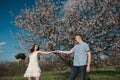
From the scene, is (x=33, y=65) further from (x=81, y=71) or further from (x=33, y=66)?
(x=81, y=71)

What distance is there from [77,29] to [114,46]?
8.91ft

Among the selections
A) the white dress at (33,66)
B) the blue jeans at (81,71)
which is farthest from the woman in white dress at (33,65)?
the blue jeans at (81,71)

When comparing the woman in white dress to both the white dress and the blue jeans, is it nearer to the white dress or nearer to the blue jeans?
the white dress

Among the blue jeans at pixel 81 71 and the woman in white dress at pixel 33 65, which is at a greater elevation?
the woman in white dress at pixel 33 65

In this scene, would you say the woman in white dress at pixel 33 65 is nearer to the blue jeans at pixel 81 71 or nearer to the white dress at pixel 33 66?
the white dress at pixel 33 66

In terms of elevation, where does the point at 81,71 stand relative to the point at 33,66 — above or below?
below

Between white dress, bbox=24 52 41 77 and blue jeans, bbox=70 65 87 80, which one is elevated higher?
white dress, bbox=24 52 41 77

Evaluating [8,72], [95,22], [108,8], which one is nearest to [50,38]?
[95,22]

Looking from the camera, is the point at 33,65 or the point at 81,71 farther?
the point at 33,65

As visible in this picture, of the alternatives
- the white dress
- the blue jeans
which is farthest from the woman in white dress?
the blue jeans

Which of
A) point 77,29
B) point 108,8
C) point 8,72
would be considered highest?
point 108,8

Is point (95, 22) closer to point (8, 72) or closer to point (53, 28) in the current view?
point (53, 28)

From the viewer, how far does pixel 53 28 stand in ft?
68.0

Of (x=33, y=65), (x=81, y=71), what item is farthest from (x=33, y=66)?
(x=81, y=71)
